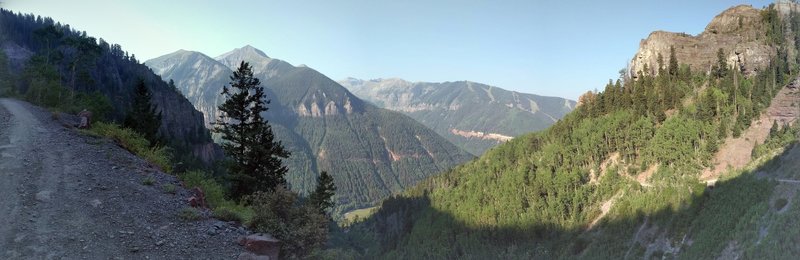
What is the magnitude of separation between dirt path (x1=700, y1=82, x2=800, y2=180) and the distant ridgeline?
31.2 inches

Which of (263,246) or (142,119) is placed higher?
(142,119)

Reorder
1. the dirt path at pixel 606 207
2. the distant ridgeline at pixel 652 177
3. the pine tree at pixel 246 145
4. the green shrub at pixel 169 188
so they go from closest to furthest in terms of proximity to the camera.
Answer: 1. the green shrub at pixel 169 188
2. the pine tree at pixel 246 145
3. the distant ridgeline at pixel 652 177
4. the dirt path at pixel 606 207

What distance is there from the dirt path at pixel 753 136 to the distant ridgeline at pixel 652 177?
792 mm

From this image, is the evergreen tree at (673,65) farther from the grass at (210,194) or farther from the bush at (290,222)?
the bush at (290,222)

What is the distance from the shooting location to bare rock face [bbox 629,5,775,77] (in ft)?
402

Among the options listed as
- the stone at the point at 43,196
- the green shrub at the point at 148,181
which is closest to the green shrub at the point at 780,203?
the green shrub at the point at 148,181

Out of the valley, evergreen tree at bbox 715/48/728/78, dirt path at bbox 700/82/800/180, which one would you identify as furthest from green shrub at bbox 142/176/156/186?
evergreen tree at bbox 715/48/728/78

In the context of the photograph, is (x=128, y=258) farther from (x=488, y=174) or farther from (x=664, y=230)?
(x=488, y=174)

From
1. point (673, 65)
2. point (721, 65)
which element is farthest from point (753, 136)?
point (673, 65)

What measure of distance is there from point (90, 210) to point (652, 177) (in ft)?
399

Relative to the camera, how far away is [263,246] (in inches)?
532

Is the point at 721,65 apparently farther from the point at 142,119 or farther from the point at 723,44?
the point at 142,119

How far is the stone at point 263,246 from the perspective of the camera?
13.2 meters

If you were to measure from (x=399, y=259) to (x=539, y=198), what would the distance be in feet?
177
